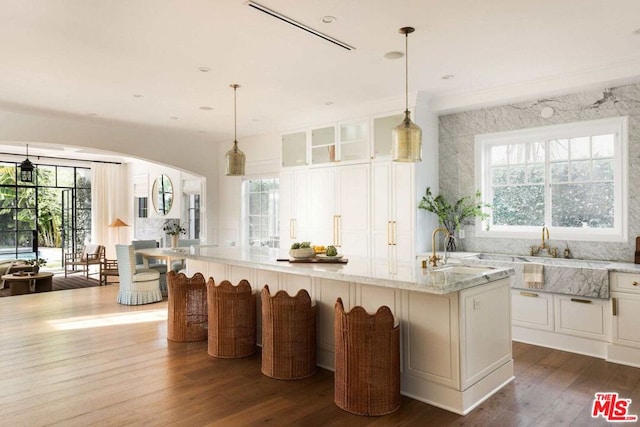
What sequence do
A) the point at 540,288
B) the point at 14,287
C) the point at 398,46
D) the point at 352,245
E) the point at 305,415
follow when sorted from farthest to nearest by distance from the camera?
the point at 14,287
the point at 352,245
the point at 540,288
the point at 398,46
the point at 305,415

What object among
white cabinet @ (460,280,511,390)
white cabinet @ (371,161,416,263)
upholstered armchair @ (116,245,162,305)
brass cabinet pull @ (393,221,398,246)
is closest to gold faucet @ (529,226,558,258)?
white cabinet @ (371,161,416,263)

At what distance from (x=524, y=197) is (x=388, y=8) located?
3.17m

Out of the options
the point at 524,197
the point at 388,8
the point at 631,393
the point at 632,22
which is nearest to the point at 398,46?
the point at 388,8

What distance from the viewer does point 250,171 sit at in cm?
760

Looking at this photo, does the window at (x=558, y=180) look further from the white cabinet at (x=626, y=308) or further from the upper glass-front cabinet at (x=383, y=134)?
the upper glass-front cabinet at (x=383, y=134)

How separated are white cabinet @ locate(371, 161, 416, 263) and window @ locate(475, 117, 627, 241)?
37.0 inches

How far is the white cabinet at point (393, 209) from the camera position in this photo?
519 centimetres

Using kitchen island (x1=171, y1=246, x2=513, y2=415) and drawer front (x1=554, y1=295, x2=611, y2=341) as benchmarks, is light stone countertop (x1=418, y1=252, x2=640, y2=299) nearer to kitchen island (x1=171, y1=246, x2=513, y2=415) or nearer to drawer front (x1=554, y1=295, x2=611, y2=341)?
drawer front (x1=554, y1=295, x2=611, y2=341)

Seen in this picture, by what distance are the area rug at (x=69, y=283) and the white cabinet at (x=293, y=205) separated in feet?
14.1

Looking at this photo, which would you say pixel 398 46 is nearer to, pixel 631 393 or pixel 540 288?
pixel 540 288

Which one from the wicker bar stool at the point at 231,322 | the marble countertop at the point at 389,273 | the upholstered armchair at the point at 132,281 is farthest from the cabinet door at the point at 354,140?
the upholstered armchair at the point at 132,281

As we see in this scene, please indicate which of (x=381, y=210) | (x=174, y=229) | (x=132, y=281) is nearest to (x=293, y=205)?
(x=381, y=210)

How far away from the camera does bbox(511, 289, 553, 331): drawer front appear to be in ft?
13.9

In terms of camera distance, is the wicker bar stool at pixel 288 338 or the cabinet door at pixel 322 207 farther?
the cabinet door at pixel 322 207
